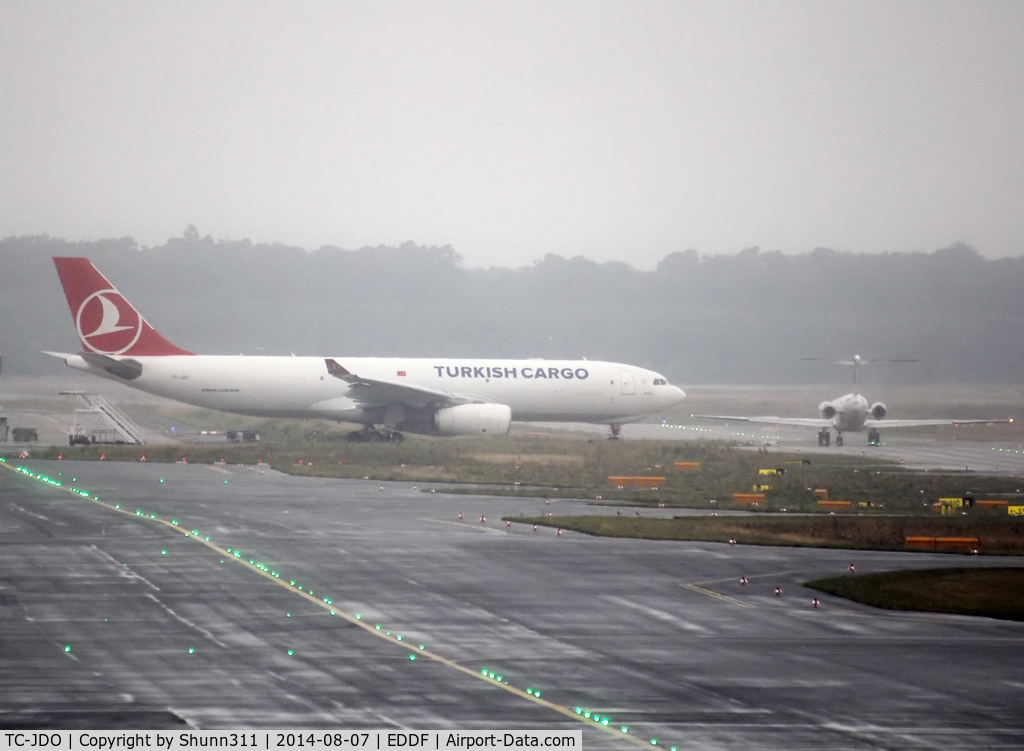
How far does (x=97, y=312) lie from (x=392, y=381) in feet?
41.1

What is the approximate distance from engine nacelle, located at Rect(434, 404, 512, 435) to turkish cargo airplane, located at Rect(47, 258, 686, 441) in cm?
4

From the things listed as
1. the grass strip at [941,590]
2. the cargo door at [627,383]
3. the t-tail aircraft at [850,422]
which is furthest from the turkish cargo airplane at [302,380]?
the grass strip at [941,590]

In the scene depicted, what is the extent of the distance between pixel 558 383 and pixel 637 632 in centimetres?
3781

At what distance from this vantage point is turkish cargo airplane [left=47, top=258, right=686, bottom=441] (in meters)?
47.9

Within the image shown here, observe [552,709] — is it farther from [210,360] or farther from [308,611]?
[210,360]

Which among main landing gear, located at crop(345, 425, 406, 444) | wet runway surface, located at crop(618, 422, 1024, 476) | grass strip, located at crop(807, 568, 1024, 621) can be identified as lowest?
grass strip, located at crop(807, 568, 1024, 621)

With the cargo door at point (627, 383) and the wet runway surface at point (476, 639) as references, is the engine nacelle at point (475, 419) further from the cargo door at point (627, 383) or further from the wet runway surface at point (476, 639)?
the wet runway surface at point (476, 639)

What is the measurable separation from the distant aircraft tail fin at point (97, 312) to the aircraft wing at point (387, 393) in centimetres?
839

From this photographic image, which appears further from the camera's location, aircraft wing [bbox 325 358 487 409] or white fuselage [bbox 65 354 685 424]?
white fuselage [bbox 65 354 685 424]

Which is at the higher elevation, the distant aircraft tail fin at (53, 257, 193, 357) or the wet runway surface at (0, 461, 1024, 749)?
the distant aircraft tail fin at (53, 257, 193, 357)

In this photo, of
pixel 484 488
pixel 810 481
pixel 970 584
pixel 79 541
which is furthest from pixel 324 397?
pixel 970 584

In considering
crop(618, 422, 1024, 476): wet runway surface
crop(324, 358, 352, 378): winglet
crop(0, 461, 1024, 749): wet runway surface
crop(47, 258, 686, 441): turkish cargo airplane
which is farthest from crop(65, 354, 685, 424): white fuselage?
crop(0, 461, 1024, 749): wet runway surface

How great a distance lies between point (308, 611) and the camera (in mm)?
15523

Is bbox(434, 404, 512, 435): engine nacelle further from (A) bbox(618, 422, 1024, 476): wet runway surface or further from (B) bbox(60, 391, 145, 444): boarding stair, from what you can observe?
(B) bbox(60, 391, 145, 444): boarding stair
